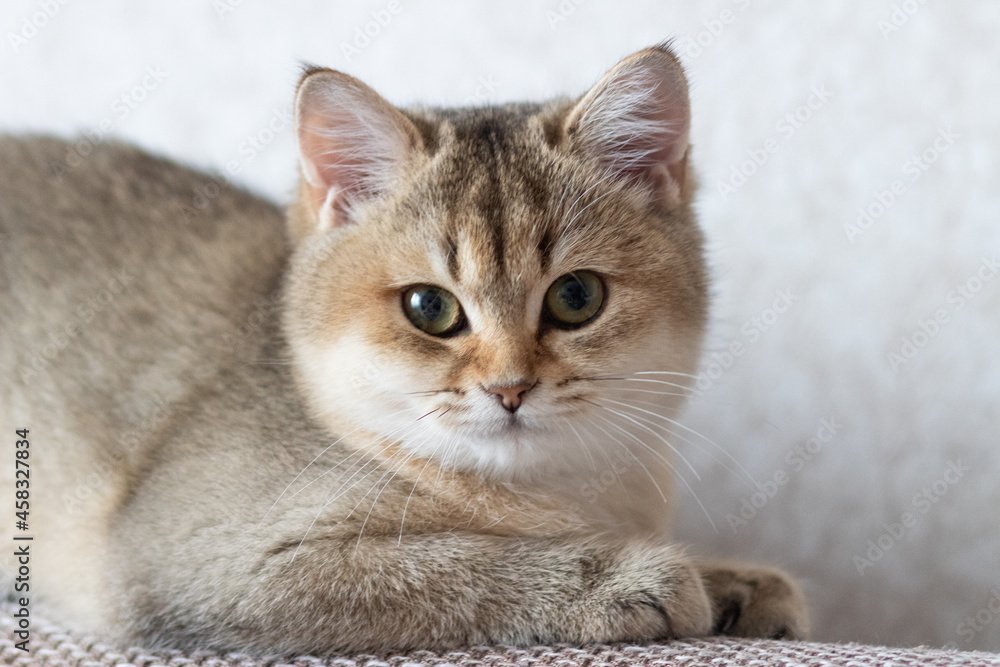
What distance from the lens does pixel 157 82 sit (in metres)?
2.11

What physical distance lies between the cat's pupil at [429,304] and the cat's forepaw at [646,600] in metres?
0.43

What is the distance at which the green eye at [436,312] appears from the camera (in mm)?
1286

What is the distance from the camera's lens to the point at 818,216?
6.70 ft

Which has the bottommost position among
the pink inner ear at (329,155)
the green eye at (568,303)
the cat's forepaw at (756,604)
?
the cat's forepaw at (756,604)

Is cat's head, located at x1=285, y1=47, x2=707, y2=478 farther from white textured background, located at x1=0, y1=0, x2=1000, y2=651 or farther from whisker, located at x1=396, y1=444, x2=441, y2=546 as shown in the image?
white textured background, located at x1=0, y1=0, x2=1000, y2=651

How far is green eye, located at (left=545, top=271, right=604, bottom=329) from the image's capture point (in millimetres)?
1291

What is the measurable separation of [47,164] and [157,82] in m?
0.46

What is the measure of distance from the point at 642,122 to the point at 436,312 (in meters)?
0.45

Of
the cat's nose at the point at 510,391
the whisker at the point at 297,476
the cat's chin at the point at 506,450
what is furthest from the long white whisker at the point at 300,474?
the cat's nose at the point at 510,391

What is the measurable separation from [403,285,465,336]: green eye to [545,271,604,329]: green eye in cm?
13

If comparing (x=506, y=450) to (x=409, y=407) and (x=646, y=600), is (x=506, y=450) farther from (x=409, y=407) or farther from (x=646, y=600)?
(x=646, y=600)

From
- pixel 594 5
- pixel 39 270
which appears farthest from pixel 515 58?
pixel 39 270

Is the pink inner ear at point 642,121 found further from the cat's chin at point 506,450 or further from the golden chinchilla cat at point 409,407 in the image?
the cat's chin at point 506,450

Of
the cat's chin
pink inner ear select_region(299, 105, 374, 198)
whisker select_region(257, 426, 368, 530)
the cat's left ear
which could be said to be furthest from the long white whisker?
the cat's left ear
